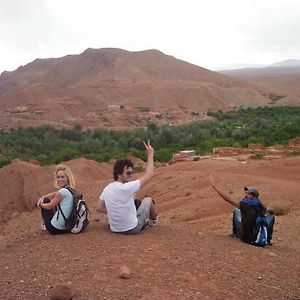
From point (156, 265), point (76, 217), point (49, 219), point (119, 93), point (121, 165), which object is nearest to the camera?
point (156, 265)

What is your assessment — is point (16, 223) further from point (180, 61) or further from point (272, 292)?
point (180, 61)

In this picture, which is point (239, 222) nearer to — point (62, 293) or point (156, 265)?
point (156, 265)

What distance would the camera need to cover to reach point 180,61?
360ft

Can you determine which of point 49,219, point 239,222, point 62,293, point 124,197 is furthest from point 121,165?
point 62,293

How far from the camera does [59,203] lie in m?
7.12

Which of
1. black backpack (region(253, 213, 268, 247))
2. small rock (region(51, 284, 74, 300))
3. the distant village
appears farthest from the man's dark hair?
the distant village

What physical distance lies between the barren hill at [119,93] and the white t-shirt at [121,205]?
45.6 metres

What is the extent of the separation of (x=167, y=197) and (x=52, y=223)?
827cm

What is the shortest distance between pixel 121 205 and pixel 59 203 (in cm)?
81

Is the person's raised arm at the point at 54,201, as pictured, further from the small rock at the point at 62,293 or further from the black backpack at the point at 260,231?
the black backpack at the point at 260,231

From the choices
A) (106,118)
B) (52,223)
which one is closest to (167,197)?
(52,223)

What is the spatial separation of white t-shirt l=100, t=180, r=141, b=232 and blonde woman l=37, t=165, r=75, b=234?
511 millimetres

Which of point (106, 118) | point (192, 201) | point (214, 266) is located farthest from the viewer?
point (106, 118)

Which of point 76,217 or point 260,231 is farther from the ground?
point 76,217
